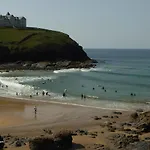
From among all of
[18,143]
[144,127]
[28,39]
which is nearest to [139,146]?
[144,127]

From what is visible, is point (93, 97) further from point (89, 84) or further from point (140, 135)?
point (140, 135)

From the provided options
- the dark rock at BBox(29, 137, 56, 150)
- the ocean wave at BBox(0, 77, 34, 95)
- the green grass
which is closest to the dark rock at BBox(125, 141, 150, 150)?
the dark rock at BBox(29, 137, 56, 150)

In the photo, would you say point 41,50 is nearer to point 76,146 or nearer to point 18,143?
point 18,143

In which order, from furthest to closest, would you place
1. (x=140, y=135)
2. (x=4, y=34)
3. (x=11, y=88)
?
1. (x=4, y=34)
2. (x=11, y=88)
3. (x=140, y=135)

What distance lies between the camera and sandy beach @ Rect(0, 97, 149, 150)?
33.4m

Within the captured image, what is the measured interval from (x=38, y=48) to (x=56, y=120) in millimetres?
90668

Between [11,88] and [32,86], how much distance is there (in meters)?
4.94

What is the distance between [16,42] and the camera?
137250 millimetres

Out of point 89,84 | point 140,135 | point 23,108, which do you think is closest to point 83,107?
point 23,108

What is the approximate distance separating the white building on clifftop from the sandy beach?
128m

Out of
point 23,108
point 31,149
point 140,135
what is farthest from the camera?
point 23,108

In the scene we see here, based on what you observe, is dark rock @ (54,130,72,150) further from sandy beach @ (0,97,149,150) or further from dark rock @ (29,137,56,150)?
sandy beach @ (0,97,149,150)

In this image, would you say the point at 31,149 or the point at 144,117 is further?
the point at 144,117

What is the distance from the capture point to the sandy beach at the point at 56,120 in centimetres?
3340
